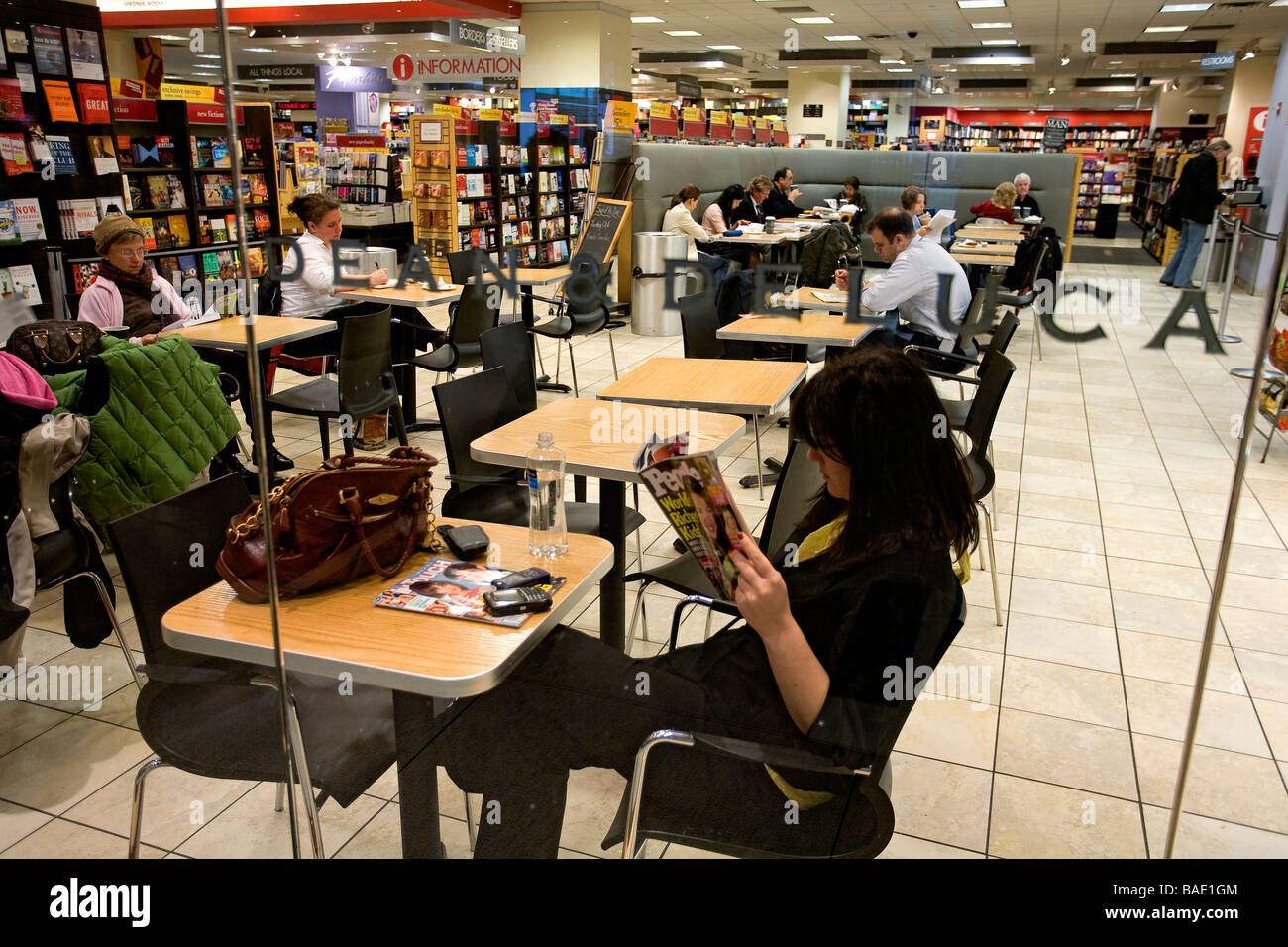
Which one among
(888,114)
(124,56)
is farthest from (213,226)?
(888,114)

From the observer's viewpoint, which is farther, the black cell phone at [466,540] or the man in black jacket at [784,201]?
the man in black jacket at [784,201]

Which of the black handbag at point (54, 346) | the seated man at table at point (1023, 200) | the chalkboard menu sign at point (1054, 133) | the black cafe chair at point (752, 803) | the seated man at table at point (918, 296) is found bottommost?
the black cafe chair at point (752, 803)

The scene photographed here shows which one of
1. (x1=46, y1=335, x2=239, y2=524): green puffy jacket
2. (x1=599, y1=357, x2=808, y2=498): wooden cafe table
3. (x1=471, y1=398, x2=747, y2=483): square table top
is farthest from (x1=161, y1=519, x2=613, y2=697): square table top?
(x1=599, y1=357, x2=808, y2=498): wooden cafe table

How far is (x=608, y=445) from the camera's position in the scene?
2.59m

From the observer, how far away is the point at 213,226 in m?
8.38

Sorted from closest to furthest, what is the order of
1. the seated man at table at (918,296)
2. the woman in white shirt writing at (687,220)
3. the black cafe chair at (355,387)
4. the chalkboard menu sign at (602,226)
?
1. the seated man at table at (918,296)
2. the black cafe chair at (355,387)
3. the chalkboard menu sign at (602,226)
4. the woman in white shirt writing at (687,220)

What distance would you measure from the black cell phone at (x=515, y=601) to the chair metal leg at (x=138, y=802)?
0.71 meters

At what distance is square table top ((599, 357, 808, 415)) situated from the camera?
3012mm

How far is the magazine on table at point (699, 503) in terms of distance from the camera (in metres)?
1.26

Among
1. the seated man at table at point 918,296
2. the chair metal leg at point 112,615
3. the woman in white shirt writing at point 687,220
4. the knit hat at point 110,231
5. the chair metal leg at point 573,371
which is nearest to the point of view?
the chair metal leg at point 112,615

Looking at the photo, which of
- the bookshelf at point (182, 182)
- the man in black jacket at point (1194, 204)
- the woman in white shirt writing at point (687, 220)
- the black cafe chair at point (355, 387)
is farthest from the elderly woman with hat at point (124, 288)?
the woman in white shirt writing at point (687, 220)

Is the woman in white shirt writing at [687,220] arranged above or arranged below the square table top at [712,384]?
above

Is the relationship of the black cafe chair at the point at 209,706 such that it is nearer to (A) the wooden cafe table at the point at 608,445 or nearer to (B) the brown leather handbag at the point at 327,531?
(B) the brown leather handbag at the point at 327,531
